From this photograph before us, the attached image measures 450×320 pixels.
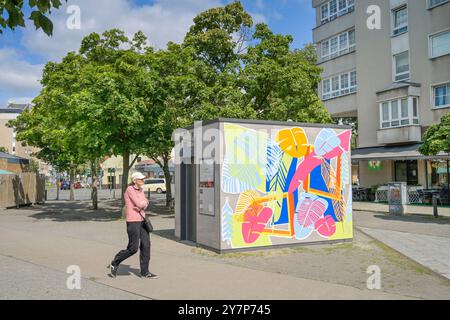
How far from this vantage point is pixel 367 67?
28.8 m

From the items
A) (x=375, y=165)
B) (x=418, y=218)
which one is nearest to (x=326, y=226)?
(x=418, y=218)

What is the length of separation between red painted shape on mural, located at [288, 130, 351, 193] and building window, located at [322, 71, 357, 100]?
65.0 feet

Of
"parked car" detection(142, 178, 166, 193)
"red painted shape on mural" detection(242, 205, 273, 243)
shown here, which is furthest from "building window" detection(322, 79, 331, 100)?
"red painted shape on mural" detection(242, 205, 273, 243)

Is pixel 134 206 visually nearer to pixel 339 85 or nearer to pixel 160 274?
pixel 160 274

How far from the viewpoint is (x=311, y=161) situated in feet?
36.3

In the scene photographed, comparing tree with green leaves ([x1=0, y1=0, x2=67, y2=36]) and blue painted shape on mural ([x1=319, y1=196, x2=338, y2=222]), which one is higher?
tree with green leaves ([x1=0, y1=0, x2=67, y2=36])

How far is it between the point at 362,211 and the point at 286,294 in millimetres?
15439

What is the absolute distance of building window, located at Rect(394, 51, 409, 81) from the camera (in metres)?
26.5

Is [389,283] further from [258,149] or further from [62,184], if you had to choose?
[62,184]

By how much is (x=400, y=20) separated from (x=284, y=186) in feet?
67.4

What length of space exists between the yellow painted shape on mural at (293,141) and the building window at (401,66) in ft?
59.8

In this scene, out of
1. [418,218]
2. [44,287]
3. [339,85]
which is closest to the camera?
[44,287]

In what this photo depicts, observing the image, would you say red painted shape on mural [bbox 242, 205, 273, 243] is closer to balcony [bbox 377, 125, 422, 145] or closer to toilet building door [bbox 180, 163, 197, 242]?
toilet building door [bbox 180, 163, 197, 242]
